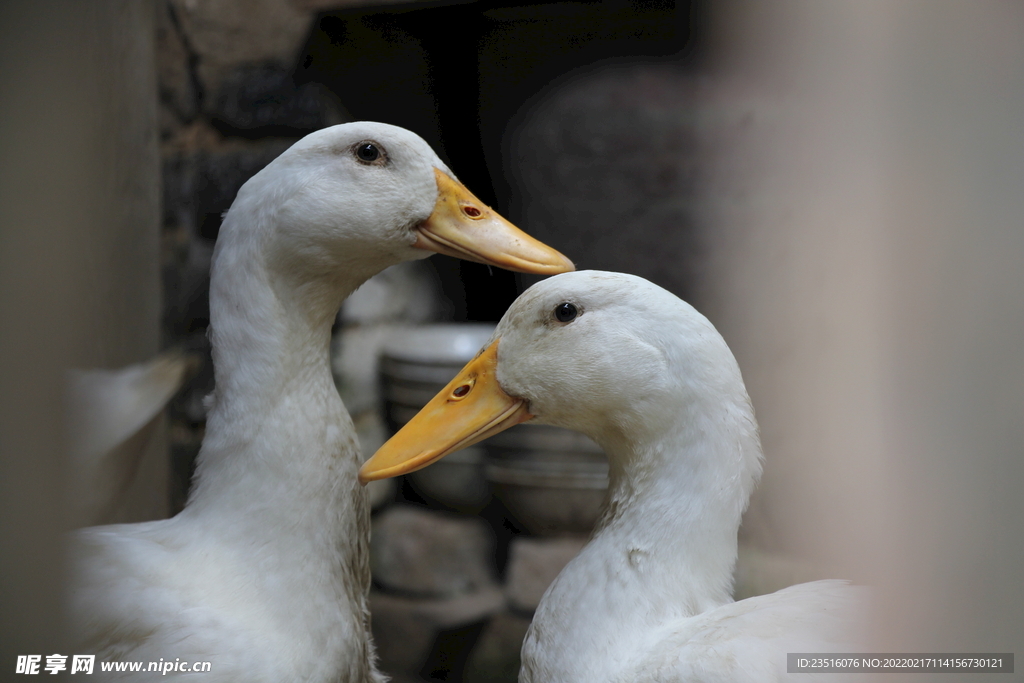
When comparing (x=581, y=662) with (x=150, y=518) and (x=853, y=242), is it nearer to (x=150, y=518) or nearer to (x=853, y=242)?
(x=853, y=242)

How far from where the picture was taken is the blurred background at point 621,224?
0.39m

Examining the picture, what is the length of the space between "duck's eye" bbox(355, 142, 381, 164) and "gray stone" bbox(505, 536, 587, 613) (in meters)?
0.91

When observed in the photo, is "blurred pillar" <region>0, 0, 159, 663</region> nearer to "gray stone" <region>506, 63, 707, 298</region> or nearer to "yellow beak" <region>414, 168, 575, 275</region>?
"yellow beak" <region>414, 168, 575, 275</region>

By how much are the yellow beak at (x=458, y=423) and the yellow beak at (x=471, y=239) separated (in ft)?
0.39

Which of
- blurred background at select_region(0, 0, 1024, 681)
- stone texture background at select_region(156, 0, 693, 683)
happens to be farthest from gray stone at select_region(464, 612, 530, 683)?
stone texture background at select_region(156, 0, 693, 683)

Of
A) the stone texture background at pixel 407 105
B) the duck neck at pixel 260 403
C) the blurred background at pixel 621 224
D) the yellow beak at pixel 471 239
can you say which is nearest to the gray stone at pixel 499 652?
the blurred background at pixel 621 224

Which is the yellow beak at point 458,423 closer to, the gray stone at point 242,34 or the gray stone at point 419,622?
the gray stone at point 242,34

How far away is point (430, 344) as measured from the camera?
1450mm

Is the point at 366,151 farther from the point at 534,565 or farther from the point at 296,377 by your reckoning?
the point at 534,565

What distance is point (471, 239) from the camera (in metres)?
0.89

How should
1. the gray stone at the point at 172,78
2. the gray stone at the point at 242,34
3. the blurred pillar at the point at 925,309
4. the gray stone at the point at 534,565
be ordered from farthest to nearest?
the gray stone at the point at 534,565, the gray stone at the point at 242,34, the gray stone at the point at 172,78, the blurred pillar at the point at 925,309

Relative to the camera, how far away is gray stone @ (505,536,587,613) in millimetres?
1499

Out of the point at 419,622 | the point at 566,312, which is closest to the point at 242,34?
the point at 566,312

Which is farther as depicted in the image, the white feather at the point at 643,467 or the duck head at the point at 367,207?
the duck head at the point at 367,207
